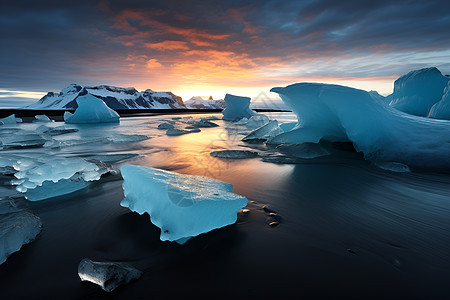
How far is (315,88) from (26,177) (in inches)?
196

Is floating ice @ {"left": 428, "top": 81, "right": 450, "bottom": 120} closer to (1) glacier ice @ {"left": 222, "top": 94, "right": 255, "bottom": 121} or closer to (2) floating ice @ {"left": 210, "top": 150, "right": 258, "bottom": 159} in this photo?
(2) floating ice @ {"left": 210, "top": 150, "right": 258, "bottom": 159}

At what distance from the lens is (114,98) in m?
126

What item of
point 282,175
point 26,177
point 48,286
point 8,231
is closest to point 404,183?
point 282,175

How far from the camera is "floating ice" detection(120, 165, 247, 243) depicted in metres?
1.48

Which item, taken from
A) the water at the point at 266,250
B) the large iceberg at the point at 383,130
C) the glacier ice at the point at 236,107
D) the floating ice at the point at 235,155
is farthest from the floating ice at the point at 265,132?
the glacier ice at the point at 236,107

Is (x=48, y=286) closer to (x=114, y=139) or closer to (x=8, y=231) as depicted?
(x=8, y=231)

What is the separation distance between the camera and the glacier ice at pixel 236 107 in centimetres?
1712

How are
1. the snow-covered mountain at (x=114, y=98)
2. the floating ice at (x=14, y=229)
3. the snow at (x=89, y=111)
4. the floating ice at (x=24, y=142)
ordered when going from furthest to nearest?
the snow-covered mountain at (x=114, y=98) < the snow at (x=89, y=111) < the floating ice at (x=24, y=142) < the floating ice at (x=14, y=229)

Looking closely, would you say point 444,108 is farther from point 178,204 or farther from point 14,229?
point 14,229

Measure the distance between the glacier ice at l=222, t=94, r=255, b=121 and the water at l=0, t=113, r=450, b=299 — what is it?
1523 cm

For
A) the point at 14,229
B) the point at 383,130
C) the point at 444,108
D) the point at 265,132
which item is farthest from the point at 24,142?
the point at 444,108

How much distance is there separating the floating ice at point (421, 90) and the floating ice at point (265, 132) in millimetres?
6760

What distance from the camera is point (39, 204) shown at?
218cm

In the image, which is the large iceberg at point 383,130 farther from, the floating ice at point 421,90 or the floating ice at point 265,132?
the floating ice at point 421,90
